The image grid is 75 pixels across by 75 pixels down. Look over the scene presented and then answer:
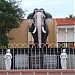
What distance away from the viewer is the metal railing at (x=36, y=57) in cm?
1566

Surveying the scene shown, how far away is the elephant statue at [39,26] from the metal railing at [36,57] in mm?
1089

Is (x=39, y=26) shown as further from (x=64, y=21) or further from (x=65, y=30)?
(x=64, y=21)

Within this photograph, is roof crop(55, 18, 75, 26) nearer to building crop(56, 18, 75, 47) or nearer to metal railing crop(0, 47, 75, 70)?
building crop(56, 18, 75, 47)

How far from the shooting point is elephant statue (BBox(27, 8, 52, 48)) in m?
16.7

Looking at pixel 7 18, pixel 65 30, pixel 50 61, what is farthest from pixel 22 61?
pixel 65 30

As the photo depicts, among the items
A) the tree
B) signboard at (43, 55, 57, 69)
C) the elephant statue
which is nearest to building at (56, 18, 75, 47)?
the tree

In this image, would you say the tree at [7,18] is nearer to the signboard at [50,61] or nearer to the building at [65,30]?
the building at [65,30]

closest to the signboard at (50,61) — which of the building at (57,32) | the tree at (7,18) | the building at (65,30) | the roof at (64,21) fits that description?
the tree at (7,18)

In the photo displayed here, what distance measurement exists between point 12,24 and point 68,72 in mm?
16856

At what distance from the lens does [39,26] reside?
1673 cm

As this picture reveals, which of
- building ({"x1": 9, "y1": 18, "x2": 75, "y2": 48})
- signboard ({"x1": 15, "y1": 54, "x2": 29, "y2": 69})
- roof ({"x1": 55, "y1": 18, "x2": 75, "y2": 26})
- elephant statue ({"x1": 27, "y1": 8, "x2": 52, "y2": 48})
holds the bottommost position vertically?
signboard ({"x1": 15, "y1": 54, "x2": 29, "y2": 69})

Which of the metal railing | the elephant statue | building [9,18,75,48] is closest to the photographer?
the metal railing

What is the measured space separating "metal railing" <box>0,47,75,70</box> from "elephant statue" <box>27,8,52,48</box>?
109cm

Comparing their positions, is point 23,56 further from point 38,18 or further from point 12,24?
point 12,24
